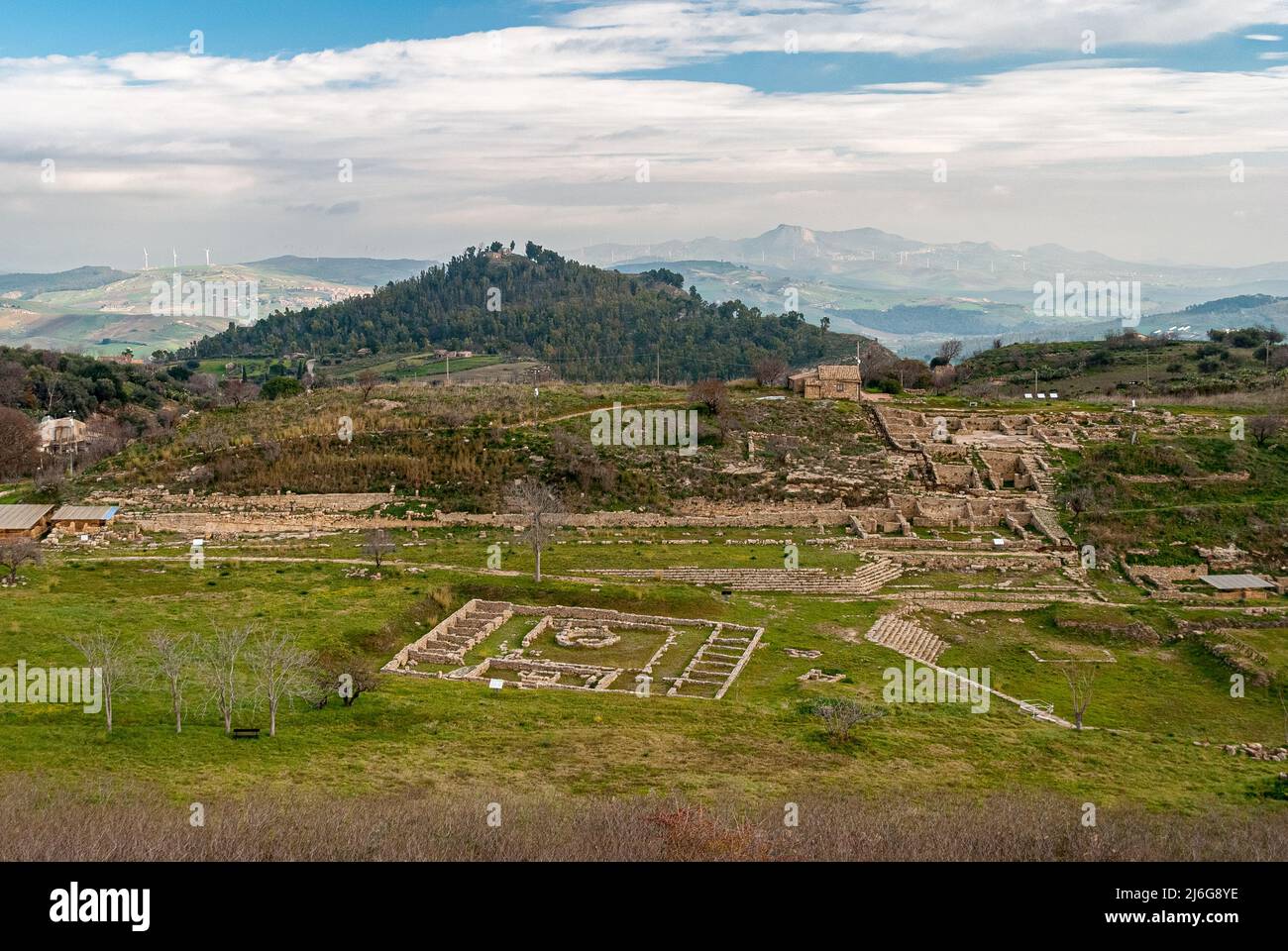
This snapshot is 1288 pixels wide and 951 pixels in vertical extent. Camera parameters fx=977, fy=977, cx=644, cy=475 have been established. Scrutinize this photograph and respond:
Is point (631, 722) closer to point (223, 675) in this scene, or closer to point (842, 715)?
point (842, 715)

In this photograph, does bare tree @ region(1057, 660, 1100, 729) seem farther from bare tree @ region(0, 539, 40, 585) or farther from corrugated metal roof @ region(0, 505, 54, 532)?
corrugated metal roof @ region(0, 505, 54, 532)

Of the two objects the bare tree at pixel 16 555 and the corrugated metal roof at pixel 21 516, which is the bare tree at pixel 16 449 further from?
the bare tree at pixel 16 555

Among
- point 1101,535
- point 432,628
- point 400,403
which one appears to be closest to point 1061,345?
point 1101,535

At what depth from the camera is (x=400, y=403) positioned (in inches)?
2067

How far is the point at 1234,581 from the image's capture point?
32.2 metres

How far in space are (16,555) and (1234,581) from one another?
3874cm

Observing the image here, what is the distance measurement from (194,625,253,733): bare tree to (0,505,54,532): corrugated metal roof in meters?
16.8

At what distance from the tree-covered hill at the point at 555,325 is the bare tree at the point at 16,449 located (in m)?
58.3

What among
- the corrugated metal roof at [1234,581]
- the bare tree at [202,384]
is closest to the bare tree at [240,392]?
the bare tree at [202,384]

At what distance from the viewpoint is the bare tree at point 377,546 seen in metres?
32.9

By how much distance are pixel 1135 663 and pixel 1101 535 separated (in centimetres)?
1159

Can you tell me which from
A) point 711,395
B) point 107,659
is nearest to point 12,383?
point 711,395

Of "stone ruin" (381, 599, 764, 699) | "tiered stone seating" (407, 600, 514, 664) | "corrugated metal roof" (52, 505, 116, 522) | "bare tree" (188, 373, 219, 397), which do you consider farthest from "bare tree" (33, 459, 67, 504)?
"bare tree" (188, 373, 219, 397)

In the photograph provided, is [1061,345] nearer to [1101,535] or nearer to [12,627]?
[1101,535]
